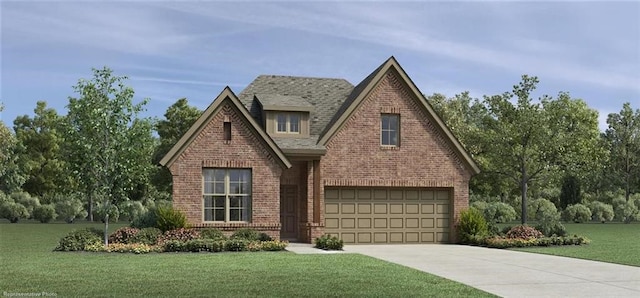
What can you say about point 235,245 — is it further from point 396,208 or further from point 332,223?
point 396,208

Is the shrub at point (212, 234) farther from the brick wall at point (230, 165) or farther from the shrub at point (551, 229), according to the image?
the shrub at point (551, 229)

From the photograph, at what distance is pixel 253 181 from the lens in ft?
82.1

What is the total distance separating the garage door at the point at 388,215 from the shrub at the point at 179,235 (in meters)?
5.87

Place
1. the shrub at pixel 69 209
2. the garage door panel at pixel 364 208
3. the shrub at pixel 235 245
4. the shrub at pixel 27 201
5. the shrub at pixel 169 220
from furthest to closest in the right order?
the shrub at pixel 27 201, the shrub at pixel 69 209, the garage door panel at pixel 364 208, the shrub at pixel 169 220, the shrub at pixel 235 245

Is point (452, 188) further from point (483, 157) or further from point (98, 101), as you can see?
point (483, 157)

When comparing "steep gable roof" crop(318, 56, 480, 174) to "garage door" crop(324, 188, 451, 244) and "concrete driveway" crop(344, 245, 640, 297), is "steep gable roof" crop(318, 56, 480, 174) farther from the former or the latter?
"concrete driveway" crop(344, 245, 640, 297)

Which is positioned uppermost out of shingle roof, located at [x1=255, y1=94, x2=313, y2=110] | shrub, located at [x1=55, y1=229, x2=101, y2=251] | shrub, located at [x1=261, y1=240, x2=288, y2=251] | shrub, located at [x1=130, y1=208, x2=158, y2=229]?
shingle roof, located at [x1=255, y1=94, x2=313, y2=110]

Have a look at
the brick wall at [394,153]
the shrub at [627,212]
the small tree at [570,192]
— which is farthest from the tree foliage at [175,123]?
the shrub at [627,212]

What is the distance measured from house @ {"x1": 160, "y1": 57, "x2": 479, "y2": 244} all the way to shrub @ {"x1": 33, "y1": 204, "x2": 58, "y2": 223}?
31403mm

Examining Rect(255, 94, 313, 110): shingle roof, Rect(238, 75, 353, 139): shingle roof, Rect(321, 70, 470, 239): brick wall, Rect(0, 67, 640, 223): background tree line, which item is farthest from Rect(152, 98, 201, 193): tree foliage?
Rect(321, 70, 470, 239): brick wall

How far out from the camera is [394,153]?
2723 centimetres

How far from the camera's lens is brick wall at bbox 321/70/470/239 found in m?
26.6

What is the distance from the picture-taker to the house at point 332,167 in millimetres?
24797

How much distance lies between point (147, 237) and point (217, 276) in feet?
29.1
